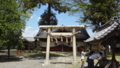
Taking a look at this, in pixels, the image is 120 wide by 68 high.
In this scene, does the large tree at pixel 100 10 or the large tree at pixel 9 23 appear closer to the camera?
the large tree at pixel 9 23

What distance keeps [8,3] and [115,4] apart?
1492 cm

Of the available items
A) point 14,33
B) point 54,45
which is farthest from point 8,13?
point 54,45

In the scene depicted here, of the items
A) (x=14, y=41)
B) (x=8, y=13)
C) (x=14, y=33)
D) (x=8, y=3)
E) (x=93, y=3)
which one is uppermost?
(x=93, y=3)

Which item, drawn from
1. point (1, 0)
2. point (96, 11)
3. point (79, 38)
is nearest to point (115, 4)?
point (96, 11)

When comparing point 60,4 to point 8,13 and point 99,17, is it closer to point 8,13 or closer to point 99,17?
point 99,17

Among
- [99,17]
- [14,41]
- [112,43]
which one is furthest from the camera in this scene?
[99,17]

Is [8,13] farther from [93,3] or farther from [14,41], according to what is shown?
[93,3]

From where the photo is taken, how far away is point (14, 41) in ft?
47.0

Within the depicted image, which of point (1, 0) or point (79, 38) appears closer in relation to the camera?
point (1, 0)

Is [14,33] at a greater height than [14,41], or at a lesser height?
greater

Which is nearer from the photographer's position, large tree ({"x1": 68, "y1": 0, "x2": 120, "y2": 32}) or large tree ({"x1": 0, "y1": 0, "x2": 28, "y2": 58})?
large tree ({"x1": 0, "y1": 0, "x2": 28, "y2": 58})

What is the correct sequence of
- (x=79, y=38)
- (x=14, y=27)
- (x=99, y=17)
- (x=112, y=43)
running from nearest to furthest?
(x=112, y=43) → (x=14, y=27) → (x=99, y=17) → (x=79, y=38)

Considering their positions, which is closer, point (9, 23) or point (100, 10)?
point (9, 23)

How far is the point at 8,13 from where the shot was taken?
544 inches
